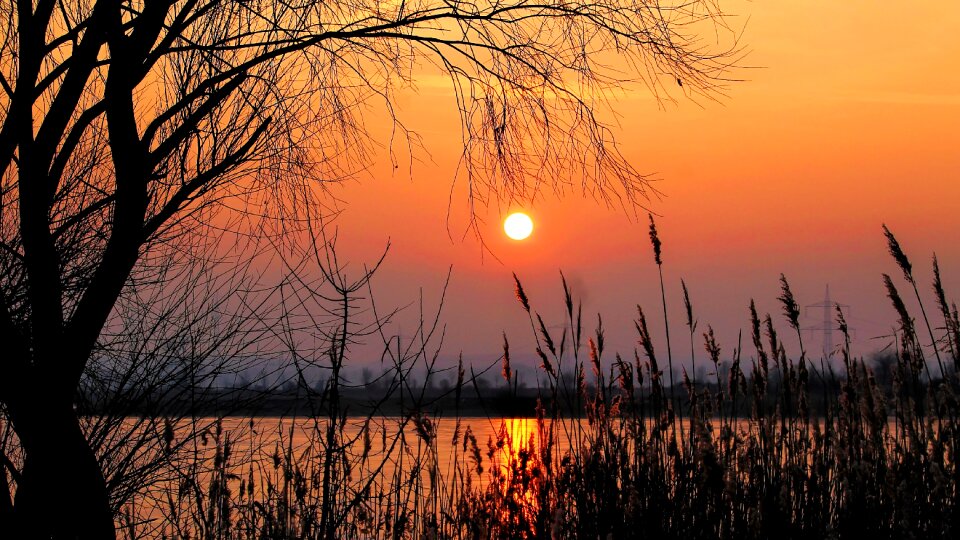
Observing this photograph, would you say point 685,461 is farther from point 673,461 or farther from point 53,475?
point 53,475

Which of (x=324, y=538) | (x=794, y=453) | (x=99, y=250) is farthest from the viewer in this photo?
(x=99, y=250)

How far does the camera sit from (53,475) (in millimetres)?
4184

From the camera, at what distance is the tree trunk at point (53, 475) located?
165 inches

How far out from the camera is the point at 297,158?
17.9ft

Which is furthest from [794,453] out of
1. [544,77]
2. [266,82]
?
[266,82]

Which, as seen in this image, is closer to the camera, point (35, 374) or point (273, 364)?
point (35, 374)

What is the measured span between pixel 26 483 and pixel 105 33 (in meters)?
2.08

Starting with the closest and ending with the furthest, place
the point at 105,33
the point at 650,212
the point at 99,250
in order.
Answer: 1. the point at 105,33
2. the point at 650,212
3. the point at 99,250

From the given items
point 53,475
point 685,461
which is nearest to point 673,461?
point 685,461

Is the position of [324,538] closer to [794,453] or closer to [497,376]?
[497,376]

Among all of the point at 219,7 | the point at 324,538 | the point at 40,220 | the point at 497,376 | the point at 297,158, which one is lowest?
the point at 324,538

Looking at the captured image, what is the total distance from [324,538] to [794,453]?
271cm

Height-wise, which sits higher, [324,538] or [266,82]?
[266,82]

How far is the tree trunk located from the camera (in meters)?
4.18
